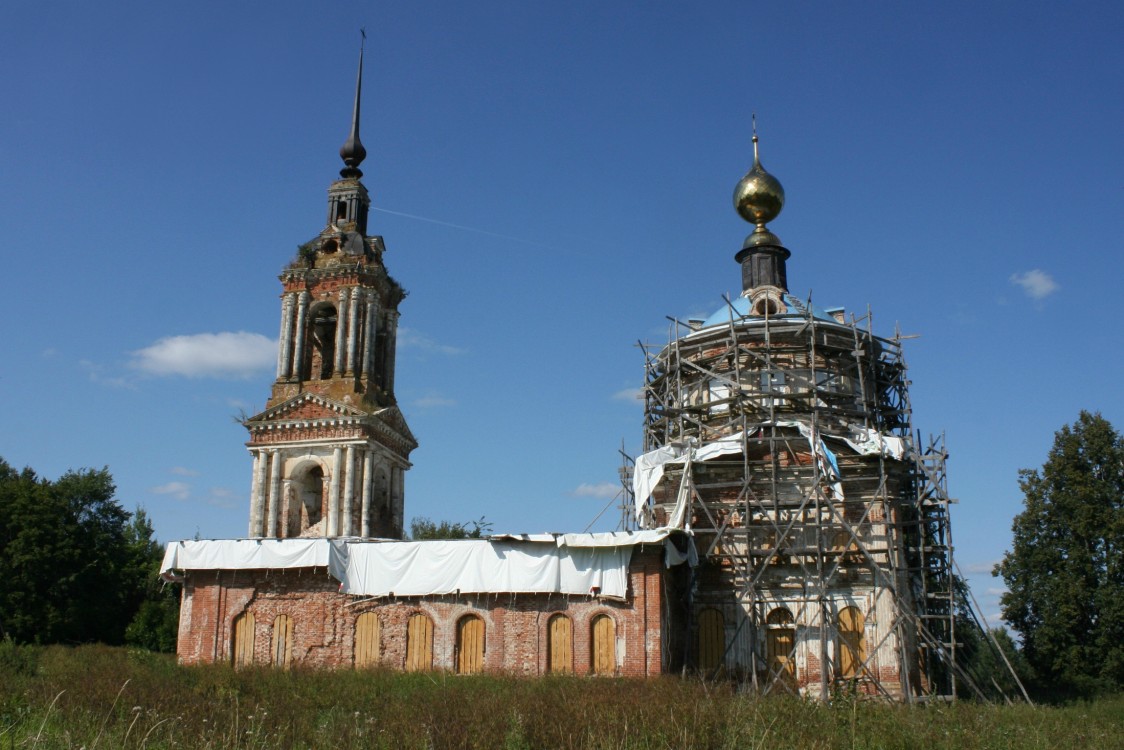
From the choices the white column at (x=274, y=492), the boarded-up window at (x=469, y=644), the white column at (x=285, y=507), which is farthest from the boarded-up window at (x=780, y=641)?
the white column at (x=274, y=492)

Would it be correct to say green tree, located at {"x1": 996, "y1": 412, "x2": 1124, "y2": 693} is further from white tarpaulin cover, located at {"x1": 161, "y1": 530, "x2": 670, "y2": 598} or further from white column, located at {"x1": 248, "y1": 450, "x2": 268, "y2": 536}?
white column, located at {"x1": 248, "y1": 450, "x2": 268, "y2": 536}

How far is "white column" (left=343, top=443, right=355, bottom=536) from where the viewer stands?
28219 mm

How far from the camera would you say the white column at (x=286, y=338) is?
30.8m

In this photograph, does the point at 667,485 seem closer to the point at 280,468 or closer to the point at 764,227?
the point at 764,227

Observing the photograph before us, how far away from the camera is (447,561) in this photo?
2236cm

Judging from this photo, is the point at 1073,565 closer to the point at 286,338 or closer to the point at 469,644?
the point at 469,644

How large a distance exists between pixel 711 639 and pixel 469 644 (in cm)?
560

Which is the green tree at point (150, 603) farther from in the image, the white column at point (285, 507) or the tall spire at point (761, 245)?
the tall spire at point (761, 245)

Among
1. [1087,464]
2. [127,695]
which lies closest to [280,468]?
[127,695]

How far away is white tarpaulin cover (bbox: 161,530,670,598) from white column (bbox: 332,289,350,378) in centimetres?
798

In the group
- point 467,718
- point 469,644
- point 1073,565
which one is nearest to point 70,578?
point 469,644

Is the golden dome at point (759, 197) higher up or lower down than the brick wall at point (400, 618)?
higher up

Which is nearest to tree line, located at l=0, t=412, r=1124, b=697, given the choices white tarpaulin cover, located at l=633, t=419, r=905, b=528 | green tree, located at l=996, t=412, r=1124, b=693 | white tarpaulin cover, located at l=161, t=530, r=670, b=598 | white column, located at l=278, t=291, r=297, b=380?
green tree, located at l=996, t=412, r=1124, b=693

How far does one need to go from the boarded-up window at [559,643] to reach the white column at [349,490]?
892cm
